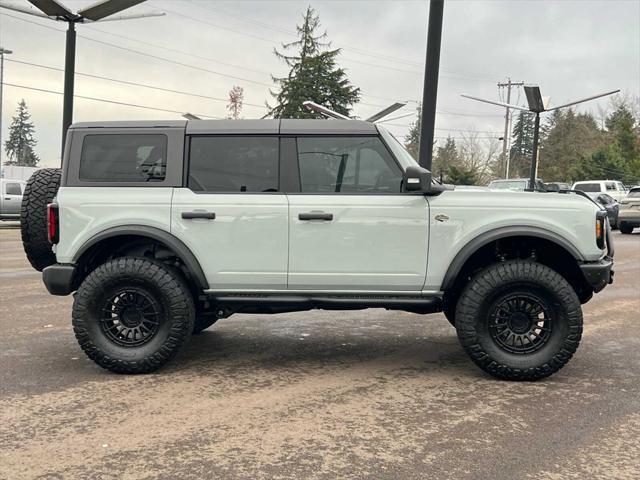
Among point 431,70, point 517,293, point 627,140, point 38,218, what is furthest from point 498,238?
point 627,140

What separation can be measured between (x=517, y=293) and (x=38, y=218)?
12.5 ft

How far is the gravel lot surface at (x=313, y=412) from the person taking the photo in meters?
3.31

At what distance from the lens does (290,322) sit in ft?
23.5

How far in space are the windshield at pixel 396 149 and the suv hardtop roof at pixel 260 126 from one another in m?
0.08

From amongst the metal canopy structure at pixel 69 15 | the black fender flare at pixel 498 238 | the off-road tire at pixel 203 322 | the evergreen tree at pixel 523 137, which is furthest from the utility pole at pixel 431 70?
the evergreen tree at pixel 523 137

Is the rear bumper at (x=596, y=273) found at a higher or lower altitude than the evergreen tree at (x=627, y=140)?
lower

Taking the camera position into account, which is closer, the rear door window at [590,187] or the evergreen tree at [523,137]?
the rear door window at [590,187]

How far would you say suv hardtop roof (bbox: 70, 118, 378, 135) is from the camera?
505cm

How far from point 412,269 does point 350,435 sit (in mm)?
1582

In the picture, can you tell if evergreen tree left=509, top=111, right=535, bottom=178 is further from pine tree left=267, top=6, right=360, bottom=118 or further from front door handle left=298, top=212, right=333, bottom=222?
front door handle left=298, top=212, right=333, bottom=222

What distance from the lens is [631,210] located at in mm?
Result: 21766

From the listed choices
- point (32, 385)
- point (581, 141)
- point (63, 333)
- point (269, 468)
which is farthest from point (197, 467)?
point (581, 141)

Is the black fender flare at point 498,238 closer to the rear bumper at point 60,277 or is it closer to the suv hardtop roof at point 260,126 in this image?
Result: the suv hardtop roof at point 260,126

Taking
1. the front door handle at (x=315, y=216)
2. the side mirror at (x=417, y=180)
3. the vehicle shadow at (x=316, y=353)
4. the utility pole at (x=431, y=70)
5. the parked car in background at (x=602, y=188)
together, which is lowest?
the vehicle shadow at (x=316, y=353)
